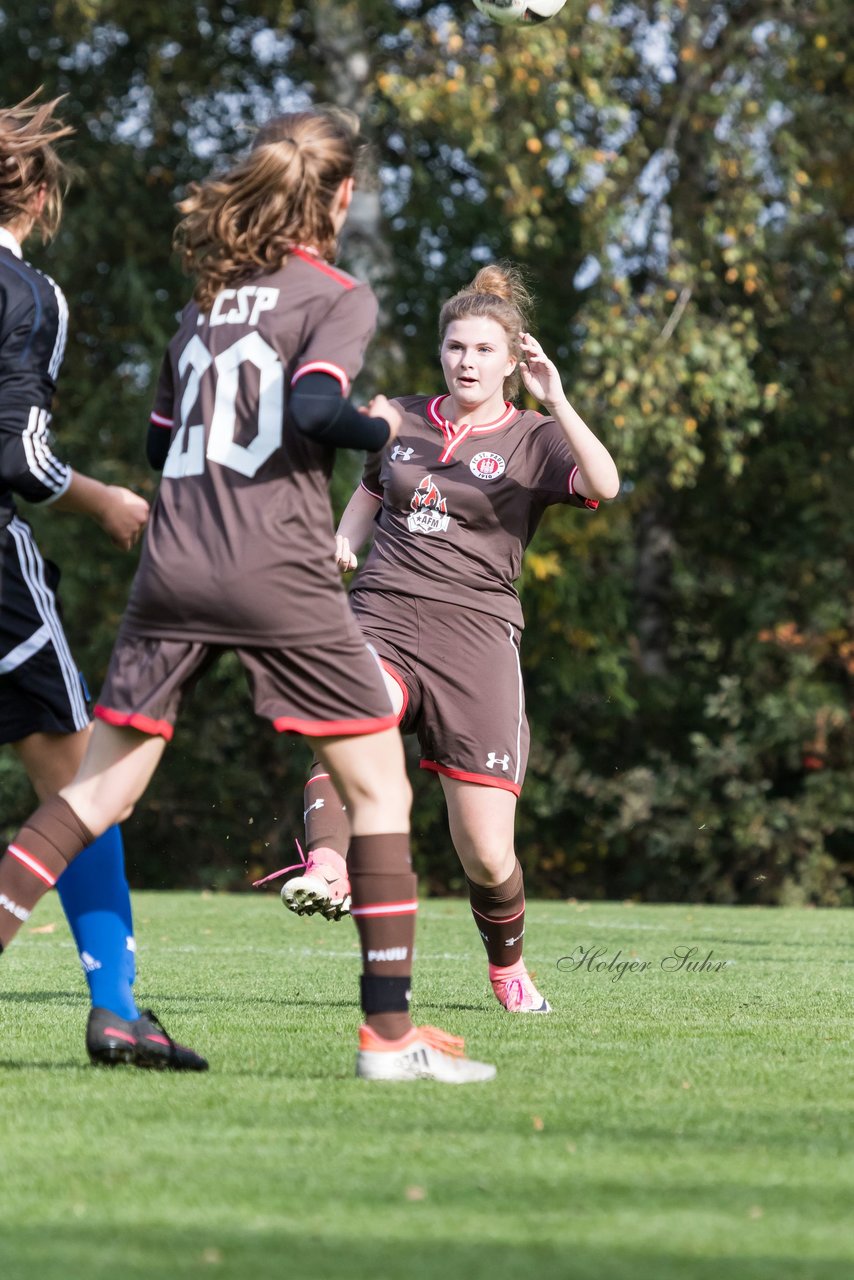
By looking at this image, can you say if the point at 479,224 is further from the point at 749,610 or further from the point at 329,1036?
the point at 329,1036

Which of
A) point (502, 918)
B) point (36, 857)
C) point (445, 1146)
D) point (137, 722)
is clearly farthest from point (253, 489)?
point (502, 918)

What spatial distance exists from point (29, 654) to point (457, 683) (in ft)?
5.82

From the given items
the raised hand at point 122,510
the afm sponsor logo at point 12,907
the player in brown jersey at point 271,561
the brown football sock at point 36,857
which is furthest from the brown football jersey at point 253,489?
the afm sponsor logo at point 12,907

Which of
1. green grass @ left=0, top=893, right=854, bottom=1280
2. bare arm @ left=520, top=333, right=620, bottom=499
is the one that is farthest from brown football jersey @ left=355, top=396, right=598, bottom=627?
green grass @ left=0, top=893, right=854, bottom=1280

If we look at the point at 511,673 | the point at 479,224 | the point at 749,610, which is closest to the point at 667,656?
the point at 749,610

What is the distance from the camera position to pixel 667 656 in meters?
20.5

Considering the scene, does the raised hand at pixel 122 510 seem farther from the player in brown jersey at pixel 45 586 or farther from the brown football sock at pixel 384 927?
the brown football sock at pixel 384 927

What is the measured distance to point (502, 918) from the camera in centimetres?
549

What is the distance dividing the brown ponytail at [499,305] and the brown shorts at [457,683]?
85 cm

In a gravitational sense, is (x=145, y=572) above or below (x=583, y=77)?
above

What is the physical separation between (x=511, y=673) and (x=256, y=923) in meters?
4.52

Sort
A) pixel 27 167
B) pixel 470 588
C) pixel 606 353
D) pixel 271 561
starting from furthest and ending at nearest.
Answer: pixel 606 353 → pixel 470 588 → pixel 27 167 → pixel 271 561

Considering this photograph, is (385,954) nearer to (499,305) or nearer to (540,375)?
(540,375)

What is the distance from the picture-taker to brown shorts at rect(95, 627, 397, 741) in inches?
146
